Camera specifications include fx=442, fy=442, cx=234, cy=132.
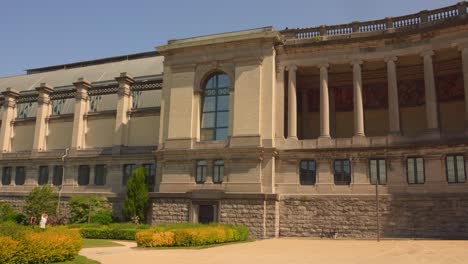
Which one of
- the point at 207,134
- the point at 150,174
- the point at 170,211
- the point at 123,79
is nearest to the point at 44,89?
the point at 123,79

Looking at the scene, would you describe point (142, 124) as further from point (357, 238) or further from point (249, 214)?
point (357, 238)

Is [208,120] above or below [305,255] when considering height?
above

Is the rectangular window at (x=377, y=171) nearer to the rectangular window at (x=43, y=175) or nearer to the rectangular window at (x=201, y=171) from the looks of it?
the rectangular window at (x=201, y=171)

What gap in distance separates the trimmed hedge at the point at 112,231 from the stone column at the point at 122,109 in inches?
514

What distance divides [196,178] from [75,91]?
22.3 meters

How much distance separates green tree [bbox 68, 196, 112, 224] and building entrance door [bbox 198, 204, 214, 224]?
10.3 meters

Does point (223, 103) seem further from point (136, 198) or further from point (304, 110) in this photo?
point (136, 198)

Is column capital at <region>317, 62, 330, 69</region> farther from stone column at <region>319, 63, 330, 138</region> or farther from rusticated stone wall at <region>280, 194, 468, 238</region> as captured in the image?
rusticated stone wall at <region>280, 194, 468, 238</region>

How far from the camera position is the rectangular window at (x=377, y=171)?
1508 inches

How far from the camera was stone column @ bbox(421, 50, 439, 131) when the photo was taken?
3809 centimetres

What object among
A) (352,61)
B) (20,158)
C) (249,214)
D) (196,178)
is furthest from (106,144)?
(352,61)

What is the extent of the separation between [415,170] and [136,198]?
84.6ft

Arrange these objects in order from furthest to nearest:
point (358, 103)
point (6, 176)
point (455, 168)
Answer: point (6, 176) < point (358, 103) < point (455, 168)

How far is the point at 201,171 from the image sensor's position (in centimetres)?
4247
